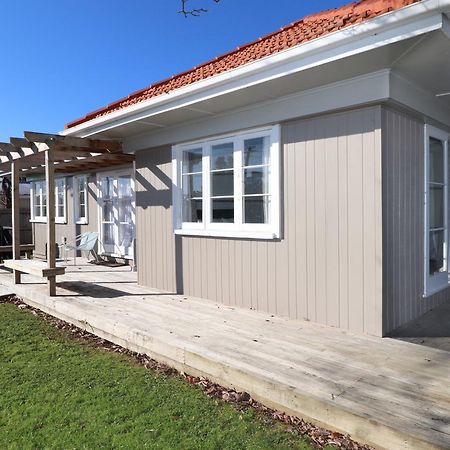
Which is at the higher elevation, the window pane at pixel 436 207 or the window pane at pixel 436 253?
the window pane at pixel 436 207

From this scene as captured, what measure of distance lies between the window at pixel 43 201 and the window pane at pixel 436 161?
28.8ft

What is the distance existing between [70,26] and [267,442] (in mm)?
6206

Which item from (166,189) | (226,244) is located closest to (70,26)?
(166,189)

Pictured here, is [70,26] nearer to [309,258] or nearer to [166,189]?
[166,189]

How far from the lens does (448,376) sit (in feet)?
9.00

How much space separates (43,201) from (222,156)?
335 inches

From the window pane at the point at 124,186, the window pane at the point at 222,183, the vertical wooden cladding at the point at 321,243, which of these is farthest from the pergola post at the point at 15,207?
the window pane at the point at 222,183

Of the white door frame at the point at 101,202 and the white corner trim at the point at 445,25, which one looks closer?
the white corner trim at the point at 445,25

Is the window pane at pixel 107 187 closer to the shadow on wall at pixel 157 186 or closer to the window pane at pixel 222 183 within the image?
the shadow on wall at pixel 157 186

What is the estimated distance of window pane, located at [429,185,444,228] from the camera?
457cm

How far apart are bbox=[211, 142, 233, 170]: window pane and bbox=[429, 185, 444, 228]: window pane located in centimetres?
233

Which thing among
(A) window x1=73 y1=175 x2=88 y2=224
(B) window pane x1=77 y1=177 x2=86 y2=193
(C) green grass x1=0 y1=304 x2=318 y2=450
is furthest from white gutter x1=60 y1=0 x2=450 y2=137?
(A) window x1=73 y1=175 x2=88 y2=224

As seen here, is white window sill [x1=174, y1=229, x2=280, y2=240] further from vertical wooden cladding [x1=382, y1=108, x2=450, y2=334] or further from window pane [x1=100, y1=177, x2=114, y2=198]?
window pane [x1=100, y1=177, x2=114, y2=198]

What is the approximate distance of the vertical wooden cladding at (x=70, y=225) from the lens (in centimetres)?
949
